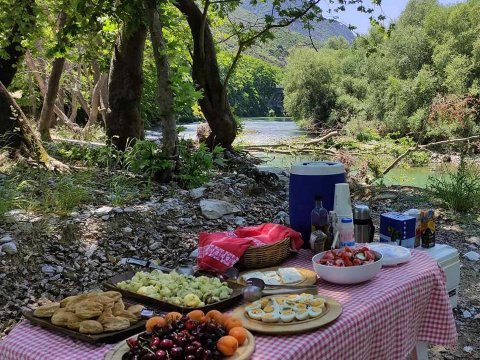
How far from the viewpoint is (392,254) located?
257 cm

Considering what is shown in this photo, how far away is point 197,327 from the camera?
1.60 m

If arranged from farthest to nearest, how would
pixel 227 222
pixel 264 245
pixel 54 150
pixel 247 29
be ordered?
1. pixel 247 29
2. pixel 54 150
3. pixel 227 222
4. pixel 264 245

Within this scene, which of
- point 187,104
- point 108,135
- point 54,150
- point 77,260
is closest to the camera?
point 77,260

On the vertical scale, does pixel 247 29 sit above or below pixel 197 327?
above

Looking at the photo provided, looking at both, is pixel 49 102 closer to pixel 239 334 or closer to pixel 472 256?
pixel 472 256

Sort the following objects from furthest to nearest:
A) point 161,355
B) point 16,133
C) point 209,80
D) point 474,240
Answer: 1. point 209,80
2. point 16,133
3. point 474,240
4. point 161,355

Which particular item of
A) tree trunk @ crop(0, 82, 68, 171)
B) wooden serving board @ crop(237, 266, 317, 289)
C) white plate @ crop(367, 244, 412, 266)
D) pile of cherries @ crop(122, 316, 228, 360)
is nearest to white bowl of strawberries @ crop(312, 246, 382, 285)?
wooden serving board @ crop(237, 266, 317, 289)

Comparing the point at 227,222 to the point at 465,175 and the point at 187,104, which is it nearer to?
the point at 187,104

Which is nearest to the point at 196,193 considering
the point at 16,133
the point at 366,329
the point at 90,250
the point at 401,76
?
the point at 90,250

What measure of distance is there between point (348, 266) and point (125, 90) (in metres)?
6.42

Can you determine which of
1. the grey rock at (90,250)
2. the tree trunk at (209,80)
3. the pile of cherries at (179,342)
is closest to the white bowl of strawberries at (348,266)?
the pile of cherries at (179,342)

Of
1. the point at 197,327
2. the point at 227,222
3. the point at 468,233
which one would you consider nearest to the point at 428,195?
the point at 468,233

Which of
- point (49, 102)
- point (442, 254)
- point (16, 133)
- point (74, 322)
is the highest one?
point (49, 102)

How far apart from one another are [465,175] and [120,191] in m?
4.84
